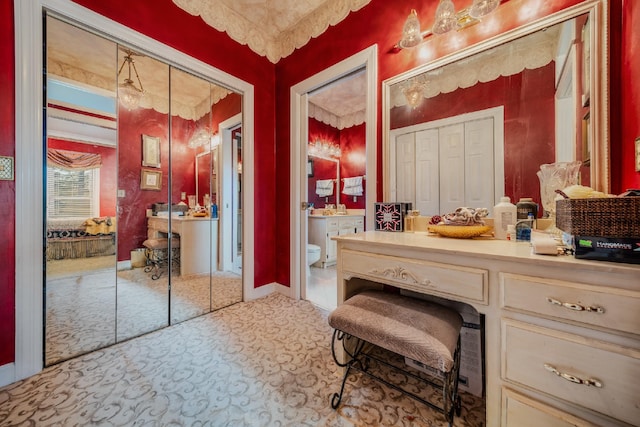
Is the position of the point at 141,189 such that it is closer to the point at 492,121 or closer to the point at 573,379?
the point at 492,121

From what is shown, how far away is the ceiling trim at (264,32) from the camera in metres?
2.09

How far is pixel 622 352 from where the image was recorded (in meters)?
0.71

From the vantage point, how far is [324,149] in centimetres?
443

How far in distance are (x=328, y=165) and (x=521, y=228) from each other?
3.53 meters

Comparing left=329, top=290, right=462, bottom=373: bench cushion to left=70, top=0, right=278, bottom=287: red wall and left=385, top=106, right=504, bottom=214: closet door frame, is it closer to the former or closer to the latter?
left=385, top=106, right=504, bottom=214: closet door frame

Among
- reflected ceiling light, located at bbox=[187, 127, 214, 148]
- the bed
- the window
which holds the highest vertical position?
reflected ceiling light, located at bbox=[187, 127, 214, 148]

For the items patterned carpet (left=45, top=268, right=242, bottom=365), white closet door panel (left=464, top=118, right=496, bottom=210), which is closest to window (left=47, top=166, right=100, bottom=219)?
patterned carpet (left=45, top=268, right=242, bottom=365)

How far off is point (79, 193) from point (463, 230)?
248 cm

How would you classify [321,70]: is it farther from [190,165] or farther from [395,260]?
[395,260]

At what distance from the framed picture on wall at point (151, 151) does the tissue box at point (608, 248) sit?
2.64 meters

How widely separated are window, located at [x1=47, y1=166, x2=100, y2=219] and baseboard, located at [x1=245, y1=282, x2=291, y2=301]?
1.48 metres

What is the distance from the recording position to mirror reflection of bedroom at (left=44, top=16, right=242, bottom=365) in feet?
5.21

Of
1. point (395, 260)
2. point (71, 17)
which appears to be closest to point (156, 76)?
point (71, 17)

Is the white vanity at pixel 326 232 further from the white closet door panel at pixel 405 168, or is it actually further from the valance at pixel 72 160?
the valance at pixel 72 160
